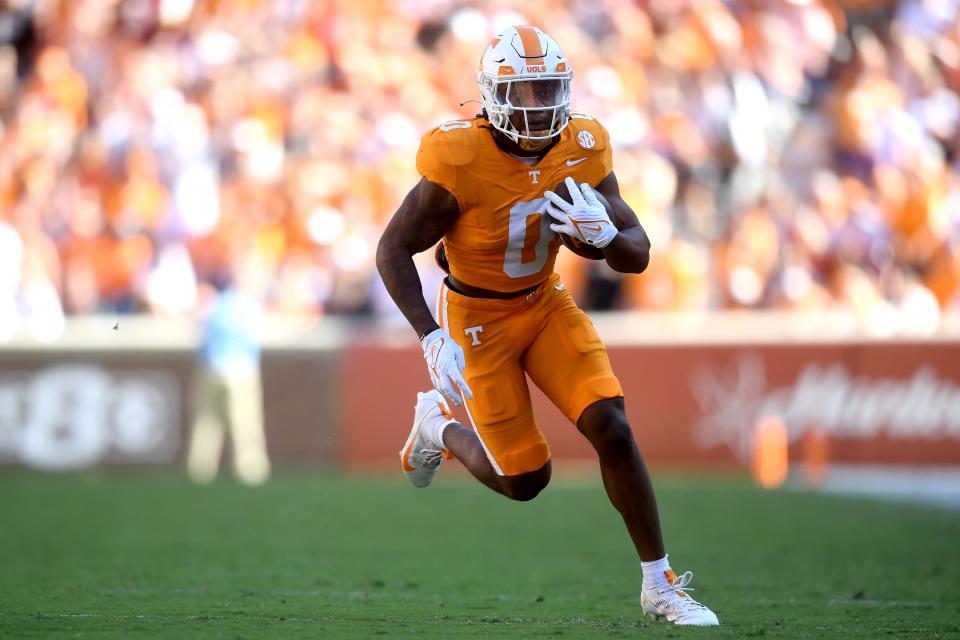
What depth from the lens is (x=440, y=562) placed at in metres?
7.67

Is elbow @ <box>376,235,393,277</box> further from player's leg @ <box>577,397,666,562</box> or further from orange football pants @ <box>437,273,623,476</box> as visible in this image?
player's leg @ <box>577,397,666,562</box>

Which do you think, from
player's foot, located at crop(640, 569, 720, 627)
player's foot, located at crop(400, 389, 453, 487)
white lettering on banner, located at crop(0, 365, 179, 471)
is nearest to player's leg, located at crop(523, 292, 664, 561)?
player's foot, located at crop(640, 569, 720, 627)

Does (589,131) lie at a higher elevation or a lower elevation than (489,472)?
higher

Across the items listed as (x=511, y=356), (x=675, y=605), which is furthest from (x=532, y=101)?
(x=675, y=605)

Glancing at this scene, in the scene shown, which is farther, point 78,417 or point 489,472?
point 78,417

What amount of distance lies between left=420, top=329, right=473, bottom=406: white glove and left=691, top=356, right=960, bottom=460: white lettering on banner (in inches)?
336

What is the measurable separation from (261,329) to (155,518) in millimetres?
4605

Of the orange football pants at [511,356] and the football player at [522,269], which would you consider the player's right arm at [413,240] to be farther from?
the orange football pants at [511,356]

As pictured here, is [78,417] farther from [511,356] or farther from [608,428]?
[608,428]

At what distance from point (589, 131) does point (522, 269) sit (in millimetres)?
616

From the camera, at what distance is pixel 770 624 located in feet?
17.2

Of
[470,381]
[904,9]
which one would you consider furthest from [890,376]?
[470,381]

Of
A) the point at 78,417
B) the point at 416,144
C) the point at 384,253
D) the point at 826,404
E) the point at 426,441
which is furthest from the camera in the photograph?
the point at 416,144

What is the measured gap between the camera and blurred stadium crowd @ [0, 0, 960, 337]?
14086mm
